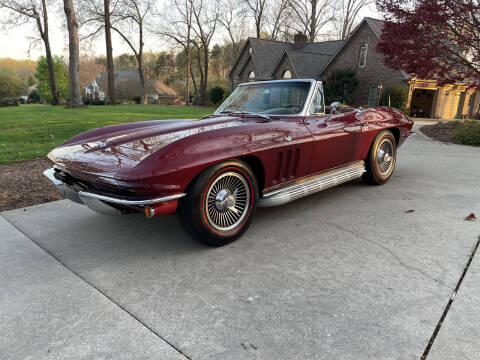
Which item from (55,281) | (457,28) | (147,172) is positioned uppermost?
(457,28)

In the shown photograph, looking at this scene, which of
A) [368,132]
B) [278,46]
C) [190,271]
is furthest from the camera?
[278,46]

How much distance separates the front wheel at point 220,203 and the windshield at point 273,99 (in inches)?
47.7

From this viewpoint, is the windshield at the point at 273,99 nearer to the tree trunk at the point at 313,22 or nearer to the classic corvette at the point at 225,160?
the classic corvette at the point at 225,160

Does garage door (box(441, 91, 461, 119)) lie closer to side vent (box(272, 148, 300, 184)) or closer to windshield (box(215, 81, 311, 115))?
windshield (box(215, 81, 311, 115))

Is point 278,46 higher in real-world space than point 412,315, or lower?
higher

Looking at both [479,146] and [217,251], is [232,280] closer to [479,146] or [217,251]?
[217,251]

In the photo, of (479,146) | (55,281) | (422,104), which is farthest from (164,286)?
(422,104)

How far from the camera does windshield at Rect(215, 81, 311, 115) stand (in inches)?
150

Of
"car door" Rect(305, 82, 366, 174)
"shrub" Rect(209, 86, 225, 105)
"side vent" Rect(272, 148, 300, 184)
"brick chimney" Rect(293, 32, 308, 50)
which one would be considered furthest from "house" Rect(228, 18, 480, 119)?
"side vent" Rect(272, 148, 300, 184)

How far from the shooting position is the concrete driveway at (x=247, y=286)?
5.81ft

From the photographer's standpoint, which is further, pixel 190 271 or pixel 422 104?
pixel 422 104

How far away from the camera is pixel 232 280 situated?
2391 mm

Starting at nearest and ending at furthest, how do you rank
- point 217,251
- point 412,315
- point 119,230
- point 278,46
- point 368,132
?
point 412,315 < point 217,251 < point 119,230 < point 368,132 < point 278,46

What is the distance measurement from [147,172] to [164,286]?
80cm
